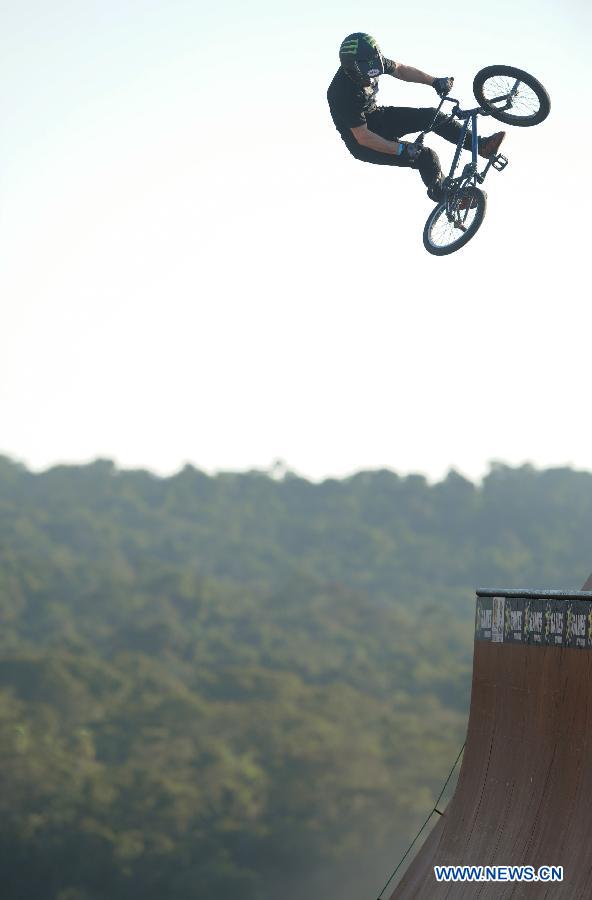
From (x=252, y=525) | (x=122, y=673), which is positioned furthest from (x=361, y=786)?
(x=252, y=525)

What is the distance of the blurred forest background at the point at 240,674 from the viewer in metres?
97.2

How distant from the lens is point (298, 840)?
9975 centimetres

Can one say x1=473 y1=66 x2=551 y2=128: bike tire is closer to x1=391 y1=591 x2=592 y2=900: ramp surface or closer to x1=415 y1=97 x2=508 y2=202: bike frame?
x1=415 y1=97 x2=508 y2=202: bike frame

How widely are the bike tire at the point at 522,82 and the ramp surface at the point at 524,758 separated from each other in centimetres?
551

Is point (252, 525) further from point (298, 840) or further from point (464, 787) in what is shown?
point (464, 787)

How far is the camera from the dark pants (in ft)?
47.8

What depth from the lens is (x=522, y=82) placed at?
14156 mm

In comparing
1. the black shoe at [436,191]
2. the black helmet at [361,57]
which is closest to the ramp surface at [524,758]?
the black shoe at [436,191]

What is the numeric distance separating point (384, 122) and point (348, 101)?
0.54 metres

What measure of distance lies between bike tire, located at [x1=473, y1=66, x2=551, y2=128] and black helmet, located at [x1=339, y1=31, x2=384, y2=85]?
1.35 m

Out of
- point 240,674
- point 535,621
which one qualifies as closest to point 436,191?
point 535,621

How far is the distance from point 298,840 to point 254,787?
7869 millimetres

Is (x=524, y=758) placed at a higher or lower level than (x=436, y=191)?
lower

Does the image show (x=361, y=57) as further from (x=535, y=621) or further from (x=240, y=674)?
(x=240, y=674)
